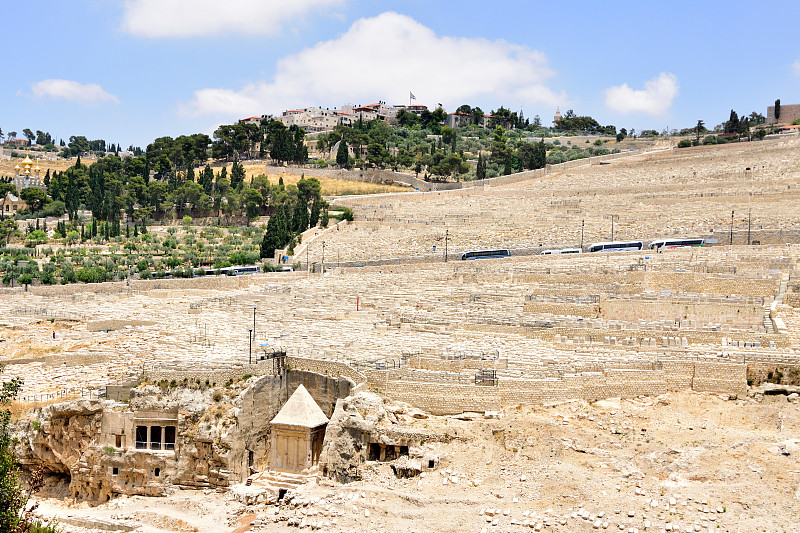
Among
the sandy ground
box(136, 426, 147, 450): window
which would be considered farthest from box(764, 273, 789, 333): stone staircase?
box(136, 426, 147, 450): window

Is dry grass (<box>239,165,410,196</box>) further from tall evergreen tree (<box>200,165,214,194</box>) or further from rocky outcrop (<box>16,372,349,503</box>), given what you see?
rocky outcrop (<box>16,372,349,503</box>)

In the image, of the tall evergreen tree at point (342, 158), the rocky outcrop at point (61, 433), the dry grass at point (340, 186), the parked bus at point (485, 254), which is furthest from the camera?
the tall evergreen tree at point (342, 158)

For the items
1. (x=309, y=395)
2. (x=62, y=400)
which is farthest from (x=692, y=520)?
(x=62, y=400)

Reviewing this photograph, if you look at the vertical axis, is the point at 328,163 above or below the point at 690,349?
above

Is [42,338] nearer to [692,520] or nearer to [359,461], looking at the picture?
[359,461]

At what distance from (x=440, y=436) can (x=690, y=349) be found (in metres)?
7.79

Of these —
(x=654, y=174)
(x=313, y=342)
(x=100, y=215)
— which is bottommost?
(x=313, y=342)

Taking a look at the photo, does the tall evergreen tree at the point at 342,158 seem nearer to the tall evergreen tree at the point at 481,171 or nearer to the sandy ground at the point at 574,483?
the tall evergreen tree at the point at 481,171

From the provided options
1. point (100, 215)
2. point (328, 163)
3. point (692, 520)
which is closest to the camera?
point (692, 520)

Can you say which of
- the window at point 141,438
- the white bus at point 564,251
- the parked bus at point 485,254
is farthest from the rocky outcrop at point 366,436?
the white bus at point 564,251

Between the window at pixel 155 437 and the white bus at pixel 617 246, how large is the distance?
25.6m

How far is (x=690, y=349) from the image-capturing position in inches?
920

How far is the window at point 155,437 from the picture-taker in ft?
75.2

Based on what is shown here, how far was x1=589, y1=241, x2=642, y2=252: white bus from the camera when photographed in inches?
1642
